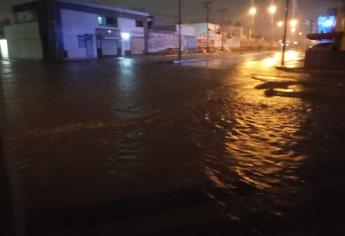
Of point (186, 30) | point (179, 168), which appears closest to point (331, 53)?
point (179, 168)

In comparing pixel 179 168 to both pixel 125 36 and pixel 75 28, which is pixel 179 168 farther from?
pixel 125 36

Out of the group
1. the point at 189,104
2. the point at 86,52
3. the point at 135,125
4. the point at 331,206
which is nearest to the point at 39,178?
the point at 135,125

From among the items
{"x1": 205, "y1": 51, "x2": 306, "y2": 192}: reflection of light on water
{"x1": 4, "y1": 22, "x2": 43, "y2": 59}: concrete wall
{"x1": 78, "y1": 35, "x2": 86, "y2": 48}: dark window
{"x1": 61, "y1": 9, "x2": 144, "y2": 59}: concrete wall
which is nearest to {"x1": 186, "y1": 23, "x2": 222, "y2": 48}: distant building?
{"x1": 61, "y1": 9, "x2": 144, "y2": 59}: concrete wall

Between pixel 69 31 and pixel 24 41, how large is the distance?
7.60 m

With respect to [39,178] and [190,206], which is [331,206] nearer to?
[190,206]

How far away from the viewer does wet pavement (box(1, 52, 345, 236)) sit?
118 inches

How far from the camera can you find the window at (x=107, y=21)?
46.4 m

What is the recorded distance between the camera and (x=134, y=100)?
9695mm

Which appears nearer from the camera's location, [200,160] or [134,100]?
[200,160]

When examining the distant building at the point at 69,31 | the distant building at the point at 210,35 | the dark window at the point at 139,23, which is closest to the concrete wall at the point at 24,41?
the distant building at the point at 69,31

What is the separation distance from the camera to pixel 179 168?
4.30 m

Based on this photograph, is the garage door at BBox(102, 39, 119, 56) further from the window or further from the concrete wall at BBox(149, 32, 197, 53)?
the concrete wall at BBox(149, 32, 197, 53)

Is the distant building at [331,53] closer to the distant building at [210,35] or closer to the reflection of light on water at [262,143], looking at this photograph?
the reflection of light on water at [262,143]

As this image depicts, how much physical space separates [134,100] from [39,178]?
5.90 meters
